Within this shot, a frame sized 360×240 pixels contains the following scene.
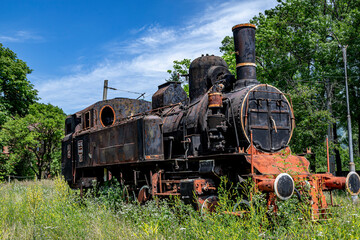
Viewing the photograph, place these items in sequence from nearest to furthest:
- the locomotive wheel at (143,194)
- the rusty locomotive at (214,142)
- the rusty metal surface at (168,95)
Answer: the rusty locomotive at (214,142) < the locomotive wheel at (143,194) < the rusty metal surface at (168,95)

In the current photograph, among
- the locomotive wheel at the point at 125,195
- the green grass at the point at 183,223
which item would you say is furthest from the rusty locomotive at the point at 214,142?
the green grass at the point at 183,223

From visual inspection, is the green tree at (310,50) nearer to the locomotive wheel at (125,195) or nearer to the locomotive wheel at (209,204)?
the locomotive wheel at (125,195)

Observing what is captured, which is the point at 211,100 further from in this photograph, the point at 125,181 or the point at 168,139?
the point at 125,181

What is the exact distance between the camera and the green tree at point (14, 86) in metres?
25.3

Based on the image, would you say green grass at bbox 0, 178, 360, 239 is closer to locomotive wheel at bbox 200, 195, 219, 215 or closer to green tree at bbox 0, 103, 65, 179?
locomotive wheel at bbox 200, 195, 219, 215

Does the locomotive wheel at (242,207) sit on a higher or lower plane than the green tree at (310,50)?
lower

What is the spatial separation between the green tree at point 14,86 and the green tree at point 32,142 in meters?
0.88

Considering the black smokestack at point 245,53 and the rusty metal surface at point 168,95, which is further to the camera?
the rusty metal surface at point 168,95

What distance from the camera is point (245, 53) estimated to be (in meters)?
7.87

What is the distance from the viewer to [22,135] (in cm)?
2628

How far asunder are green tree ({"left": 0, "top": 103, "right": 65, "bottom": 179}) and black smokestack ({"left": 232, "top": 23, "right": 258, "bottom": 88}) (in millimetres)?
20532

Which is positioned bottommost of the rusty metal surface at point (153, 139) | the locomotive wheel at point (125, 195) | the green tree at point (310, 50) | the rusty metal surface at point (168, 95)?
the locomotive wheel at point (125, 195)

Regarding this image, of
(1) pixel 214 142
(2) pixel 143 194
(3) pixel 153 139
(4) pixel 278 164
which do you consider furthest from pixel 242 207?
(2) pixel 143 194

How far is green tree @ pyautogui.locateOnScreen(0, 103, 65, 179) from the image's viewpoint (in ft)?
85.1
